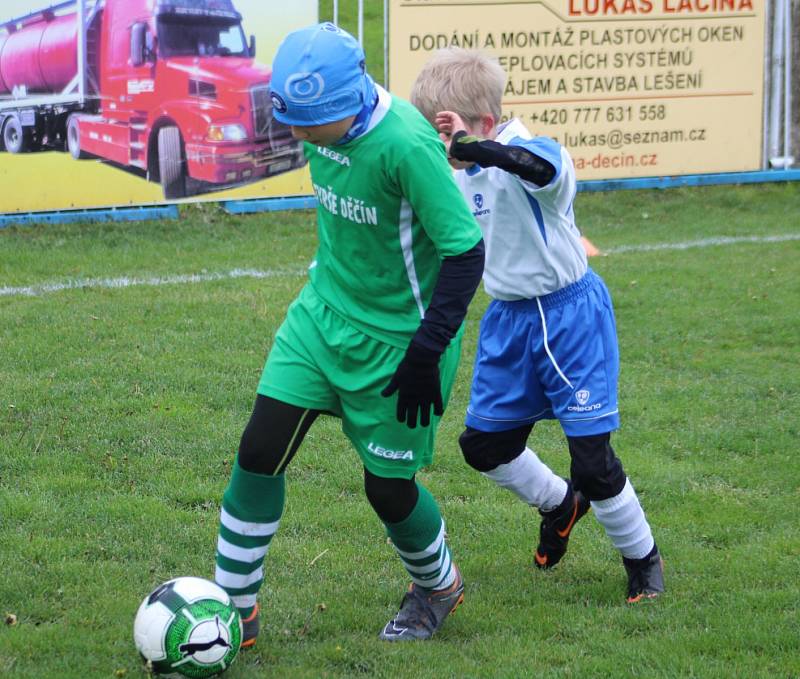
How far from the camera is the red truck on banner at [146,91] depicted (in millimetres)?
10227

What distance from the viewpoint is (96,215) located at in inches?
419

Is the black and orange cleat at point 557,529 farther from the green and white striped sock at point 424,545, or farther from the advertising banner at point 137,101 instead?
the advertising banner at point 137,101

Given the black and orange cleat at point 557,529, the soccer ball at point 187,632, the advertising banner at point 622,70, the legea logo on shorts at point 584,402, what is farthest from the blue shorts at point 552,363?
the advertising banner at point 622,70

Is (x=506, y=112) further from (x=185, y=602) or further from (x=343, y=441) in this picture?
(x=185, y=602)

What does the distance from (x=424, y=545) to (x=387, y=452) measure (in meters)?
0.37

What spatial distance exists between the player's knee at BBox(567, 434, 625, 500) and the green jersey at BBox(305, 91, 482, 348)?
32.0 inches

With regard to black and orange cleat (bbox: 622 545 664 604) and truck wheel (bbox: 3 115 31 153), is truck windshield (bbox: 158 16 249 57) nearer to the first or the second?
truck wheel (bbox: 3 115 31 153)

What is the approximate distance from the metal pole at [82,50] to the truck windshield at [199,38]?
63 centimetres

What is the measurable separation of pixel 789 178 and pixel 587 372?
1007cm

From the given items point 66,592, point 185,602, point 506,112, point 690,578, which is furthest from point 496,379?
point 506,112

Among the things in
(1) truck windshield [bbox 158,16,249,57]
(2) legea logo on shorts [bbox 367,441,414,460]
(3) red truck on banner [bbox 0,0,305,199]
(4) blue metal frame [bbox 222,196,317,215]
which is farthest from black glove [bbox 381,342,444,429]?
(4) blue metal frame [bbox 222,196,317,215]

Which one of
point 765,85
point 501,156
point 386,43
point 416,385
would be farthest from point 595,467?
point 765,85

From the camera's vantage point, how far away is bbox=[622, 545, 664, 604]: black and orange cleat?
424 cm

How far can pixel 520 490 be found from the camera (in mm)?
4449
